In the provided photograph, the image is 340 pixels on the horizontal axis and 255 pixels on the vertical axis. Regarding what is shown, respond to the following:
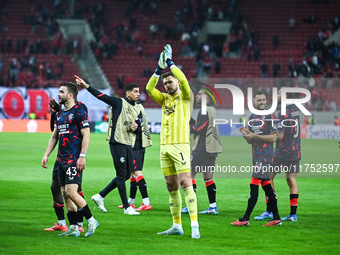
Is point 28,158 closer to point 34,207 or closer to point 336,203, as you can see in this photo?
point 34,207

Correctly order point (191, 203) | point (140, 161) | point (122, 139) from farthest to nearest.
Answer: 1. point (140, 161)
2. point (122, 139)
3. point (191, 203)

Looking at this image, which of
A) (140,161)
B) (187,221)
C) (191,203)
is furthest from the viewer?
(140,161)

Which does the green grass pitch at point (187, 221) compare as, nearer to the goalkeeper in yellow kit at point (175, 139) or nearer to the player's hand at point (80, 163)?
the goalkeeper in yellow kit at point (175, 139)

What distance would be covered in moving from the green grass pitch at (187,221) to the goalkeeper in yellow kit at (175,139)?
17.0 inches

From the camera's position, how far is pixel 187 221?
363 inches

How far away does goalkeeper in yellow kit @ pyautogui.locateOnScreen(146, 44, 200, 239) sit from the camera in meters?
7.72

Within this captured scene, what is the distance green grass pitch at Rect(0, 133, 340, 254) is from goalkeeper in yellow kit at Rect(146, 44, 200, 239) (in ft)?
1.41

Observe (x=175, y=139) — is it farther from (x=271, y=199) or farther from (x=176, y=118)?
(x=271, y=199)

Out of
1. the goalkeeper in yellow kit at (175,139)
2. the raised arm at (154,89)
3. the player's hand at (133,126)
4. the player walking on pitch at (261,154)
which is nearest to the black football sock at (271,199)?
the player walking on pitch at (261,154)

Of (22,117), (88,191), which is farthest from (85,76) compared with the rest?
(88,191)

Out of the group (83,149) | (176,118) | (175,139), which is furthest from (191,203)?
(83,149)

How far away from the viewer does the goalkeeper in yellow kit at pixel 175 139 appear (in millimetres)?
7723

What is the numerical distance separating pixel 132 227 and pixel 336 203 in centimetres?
472

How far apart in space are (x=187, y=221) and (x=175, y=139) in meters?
1.96
